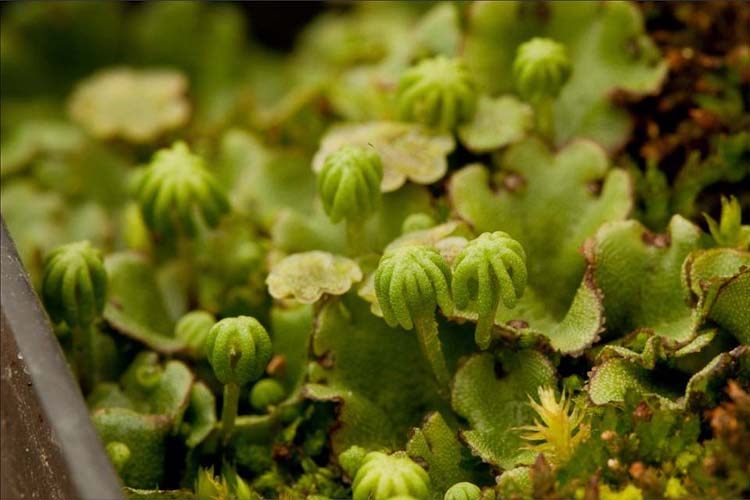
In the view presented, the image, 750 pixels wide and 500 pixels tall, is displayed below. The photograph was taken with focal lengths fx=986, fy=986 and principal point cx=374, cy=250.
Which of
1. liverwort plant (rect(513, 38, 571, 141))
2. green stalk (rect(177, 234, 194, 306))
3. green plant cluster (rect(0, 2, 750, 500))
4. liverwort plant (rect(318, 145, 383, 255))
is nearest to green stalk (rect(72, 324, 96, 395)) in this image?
green plant cluster (rect(0, 2, 750, 500))

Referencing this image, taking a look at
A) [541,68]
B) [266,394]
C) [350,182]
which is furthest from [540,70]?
[266,394]

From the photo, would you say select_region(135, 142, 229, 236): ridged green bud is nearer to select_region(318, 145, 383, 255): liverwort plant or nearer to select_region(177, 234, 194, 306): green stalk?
select_region(177, 234, 194, 306): green stalk

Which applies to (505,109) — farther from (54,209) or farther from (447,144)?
(54,209)

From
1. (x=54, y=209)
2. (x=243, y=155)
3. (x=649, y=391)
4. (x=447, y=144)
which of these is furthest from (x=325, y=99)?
(x=649, y=391)

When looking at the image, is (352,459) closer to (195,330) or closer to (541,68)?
(195,330)

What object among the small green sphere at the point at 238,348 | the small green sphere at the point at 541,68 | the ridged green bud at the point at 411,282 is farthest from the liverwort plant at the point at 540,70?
the small green sphere at the point at 238,348

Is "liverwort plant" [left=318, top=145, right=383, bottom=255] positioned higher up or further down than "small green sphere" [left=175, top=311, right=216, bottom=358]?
higher up

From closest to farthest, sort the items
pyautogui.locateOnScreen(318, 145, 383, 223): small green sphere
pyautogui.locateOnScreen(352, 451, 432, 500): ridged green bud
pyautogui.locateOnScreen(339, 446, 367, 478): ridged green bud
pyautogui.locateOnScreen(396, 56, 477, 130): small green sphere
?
pyautogui.locateOnScreen(352, 451, 432, 500): ridged green bud, pyautogui.locateOnScreen(339, 446, 367, 478): ridged green bud, pyautogui.locateOnScreen(318, 145, 383, 223): small green sphere, pyautogui.locateOnScreen(396, 56, 477, 130): small green sphere
